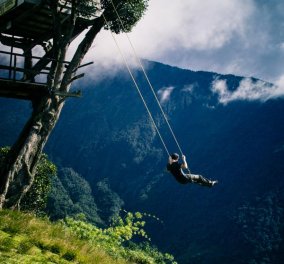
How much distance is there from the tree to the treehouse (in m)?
0.09

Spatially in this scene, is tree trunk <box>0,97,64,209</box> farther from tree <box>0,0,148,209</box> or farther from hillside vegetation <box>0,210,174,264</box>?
hillside vegetation <box>0,210,174,264</box>

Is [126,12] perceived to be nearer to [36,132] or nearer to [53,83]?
[53,83]

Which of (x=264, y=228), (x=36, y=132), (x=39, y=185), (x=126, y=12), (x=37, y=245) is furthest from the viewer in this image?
(x=264, y=228)

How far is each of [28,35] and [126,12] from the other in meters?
4.09

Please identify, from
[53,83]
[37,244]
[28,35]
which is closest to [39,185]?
[28,35]

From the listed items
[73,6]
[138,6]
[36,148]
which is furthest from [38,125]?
[138,6]

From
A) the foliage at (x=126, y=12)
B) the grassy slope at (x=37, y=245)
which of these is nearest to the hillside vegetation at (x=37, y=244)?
the grassy slope at (x=37, y=245)

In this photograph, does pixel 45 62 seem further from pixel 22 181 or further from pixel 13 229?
pixel 13 229

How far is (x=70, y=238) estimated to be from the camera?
8.84m

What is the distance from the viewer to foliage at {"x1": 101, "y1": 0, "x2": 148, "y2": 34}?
15328 mm

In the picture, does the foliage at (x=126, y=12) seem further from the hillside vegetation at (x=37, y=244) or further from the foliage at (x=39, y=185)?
the foliage at (x=39, y=185)

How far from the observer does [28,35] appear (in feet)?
54.1

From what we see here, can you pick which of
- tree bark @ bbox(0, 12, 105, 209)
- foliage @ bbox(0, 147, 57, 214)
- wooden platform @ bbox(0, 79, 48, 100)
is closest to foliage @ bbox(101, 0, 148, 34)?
tree bark @ bbox(0, 12, 105, 209)

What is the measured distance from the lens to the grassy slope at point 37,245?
22.3 ft
